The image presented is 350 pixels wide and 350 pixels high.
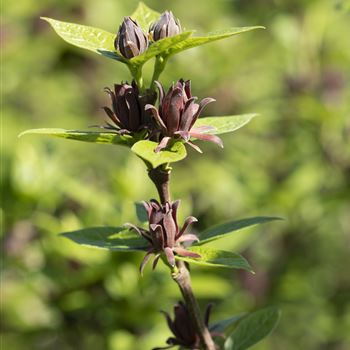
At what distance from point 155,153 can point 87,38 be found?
8.9 inches

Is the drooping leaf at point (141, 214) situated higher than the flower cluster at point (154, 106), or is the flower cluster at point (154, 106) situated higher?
the flower cluster at point (154, 106)

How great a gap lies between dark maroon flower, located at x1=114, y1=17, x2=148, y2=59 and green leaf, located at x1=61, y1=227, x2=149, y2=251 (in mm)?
268

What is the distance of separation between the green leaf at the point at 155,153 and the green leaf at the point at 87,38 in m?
0.14

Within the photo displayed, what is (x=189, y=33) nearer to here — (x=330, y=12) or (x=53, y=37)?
(x=330, y=12)

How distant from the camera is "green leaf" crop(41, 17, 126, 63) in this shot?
1.02m

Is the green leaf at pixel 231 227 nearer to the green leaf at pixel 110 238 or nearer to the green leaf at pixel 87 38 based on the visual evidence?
the green leaf at pixel 110 238

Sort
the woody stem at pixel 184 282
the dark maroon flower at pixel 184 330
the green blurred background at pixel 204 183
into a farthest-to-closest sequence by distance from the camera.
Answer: the green blurred background at pixel 204 183
the dark maroon flower at pixel 184 330
the woody stem at pixel 184 282

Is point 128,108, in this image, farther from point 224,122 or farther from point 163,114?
point 224,122

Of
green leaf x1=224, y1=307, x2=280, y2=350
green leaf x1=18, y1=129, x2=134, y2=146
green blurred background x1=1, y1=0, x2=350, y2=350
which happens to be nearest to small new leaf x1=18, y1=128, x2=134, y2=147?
green leaf x1=18, y1=129, x2=134, y2=146

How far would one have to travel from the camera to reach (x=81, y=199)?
79.9 inches

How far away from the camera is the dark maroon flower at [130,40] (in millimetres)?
979

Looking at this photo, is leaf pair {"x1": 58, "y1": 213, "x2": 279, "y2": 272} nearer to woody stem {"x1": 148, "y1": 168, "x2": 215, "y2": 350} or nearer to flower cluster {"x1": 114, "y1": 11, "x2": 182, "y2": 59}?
woody stem {"x1": 148, "y1": 168, "x2": 215, "y2": 350}

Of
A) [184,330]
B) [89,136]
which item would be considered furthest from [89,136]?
[184,330]

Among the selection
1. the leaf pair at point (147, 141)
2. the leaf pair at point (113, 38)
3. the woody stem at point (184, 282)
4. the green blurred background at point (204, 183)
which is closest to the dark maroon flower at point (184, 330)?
the woody stem at point (184, 282)
